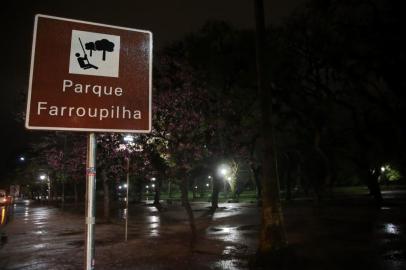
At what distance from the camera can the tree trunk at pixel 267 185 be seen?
35.3ft

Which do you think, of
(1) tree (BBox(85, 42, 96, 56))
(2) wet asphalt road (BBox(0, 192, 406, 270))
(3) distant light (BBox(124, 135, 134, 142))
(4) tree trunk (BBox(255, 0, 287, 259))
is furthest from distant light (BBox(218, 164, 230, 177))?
(1) tree (BBox(85, 42, 96, 56))

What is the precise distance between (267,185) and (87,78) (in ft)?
27.5

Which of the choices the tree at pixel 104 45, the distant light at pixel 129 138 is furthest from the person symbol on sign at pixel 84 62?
the distant light at pixel 129 138

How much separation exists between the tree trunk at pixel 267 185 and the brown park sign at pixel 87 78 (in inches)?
313

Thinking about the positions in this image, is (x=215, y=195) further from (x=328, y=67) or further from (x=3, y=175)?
(x=3, y=175)

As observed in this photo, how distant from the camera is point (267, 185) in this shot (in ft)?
36.5

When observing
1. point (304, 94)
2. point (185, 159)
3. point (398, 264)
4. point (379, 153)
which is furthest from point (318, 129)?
point (398, 264)

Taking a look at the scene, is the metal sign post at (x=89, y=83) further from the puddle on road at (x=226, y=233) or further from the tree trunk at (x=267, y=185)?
the puddle on road at (x=226, y=233)

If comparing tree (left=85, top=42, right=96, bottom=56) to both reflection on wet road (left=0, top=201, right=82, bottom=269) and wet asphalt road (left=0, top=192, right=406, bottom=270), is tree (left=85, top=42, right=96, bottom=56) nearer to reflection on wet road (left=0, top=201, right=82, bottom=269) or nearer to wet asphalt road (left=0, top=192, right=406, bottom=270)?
wet asphalt road (left=0, top=192, right=406, bottom=270)

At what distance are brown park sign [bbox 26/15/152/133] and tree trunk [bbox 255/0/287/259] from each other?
7.95 meters

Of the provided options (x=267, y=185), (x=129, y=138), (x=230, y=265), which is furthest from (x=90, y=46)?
(x=129, y=138)

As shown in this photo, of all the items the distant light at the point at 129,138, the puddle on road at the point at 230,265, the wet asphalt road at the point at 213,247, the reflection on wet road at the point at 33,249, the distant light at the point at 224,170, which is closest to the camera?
the puddle on road at the point at 230,265

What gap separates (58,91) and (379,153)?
33742 mm

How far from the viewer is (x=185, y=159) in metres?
16.5
